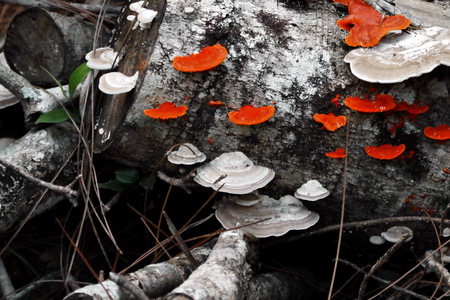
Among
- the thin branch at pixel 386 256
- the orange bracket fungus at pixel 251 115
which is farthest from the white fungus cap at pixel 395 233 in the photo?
the orange bracket fungus at pixel 251 115

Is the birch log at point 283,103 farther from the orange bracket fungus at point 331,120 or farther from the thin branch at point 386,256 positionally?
the thin branch at point 386,256

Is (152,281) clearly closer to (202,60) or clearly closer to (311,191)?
(311,191)

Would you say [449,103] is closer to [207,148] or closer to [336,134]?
[336,134]

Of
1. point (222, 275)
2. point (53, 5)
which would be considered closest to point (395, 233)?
point (222, 275)

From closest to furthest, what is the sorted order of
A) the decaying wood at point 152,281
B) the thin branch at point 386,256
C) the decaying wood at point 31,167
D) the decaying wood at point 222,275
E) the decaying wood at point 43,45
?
the decaying wood at point 222,275
the decaying wood at point 152,281
the thin branch at point 386,256
the decaying wood at point 31,167
the decaying wood at point 43,45

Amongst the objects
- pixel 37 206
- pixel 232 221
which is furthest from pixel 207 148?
pixel 37 206
